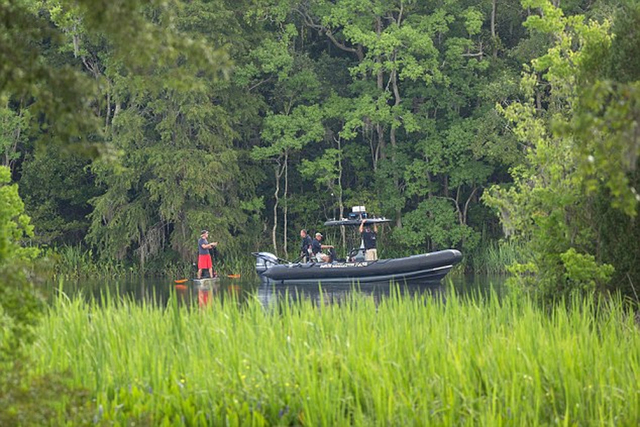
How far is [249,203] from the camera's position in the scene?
124ft

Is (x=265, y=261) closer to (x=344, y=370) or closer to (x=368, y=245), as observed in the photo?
(x=368, y=245)

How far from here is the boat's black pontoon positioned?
1097 inches

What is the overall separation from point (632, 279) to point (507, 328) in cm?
275

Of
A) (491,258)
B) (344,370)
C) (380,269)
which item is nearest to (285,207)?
(491,258)

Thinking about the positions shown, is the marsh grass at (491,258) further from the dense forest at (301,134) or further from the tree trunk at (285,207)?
the tree trunk at (285,207)

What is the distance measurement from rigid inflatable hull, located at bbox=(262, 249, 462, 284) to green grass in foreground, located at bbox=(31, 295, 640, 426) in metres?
17.4

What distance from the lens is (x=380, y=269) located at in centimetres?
2828

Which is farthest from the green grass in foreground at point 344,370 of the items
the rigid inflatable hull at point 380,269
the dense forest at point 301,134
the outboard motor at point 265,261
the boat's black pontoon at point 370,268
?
the dense forest at point 301,134

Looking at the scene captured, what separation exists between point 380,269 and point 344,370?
19.9 m

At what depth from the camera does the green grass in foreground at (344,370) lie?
762 cm

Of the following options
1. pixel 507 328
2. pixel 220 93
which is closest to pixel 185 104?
pixel 220 93

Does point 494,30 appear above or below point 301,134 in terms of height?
above

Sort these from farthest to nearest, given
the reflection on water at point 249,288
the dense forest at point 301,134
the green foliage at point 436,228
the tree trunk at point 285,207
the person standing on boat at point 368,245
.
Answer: the tree trunk at point 285,207
the green foliage at point 436,228
the dense forest at point 301,134
the person standing on boat at point 368,245
the reflection on water at point 249,288

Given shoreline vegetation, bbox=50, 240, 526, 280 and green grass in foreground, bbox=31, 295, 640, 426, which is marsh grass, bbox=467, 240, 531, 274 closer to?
shoreline vegetation, bbox=50, 240, 526, 280
